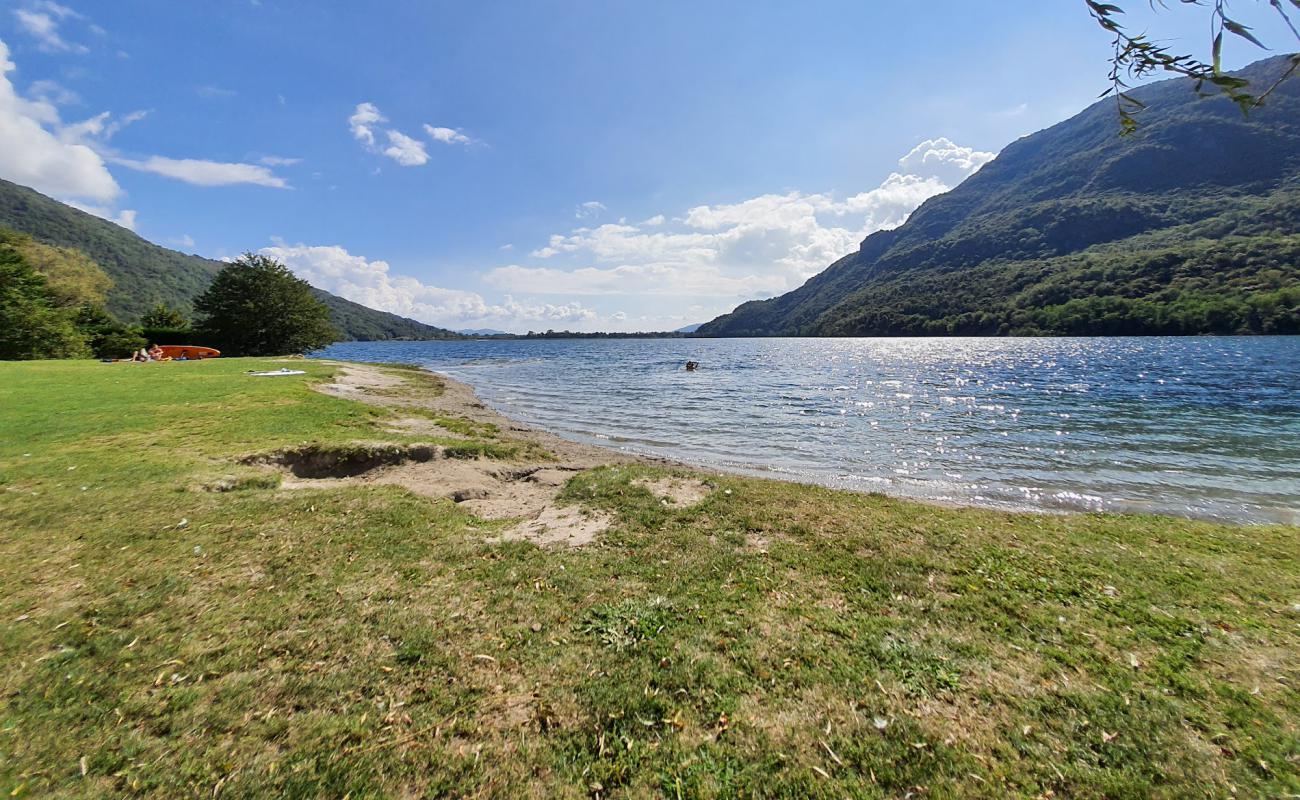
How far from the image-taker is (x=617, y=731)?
4914 mm

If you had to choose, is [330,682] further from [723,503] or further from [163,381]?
[163,381]

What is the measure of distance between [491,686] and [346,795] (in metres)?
1.55

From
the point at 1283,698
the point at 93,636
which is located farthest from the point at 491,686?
the point at 1283,698

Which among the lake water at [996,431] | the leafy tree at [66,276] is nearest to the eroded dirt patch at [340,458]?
the lake water at [996,431]

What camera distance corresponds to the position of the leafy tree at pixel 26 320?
Answer: 1451 inches

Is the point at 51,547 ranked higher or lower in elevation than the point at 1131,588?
higher

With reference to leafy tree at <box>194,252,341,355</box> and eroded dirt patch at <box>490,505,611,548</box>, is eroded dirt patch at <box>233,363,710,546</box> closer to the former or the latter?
eroded dirt patch at <box>490,505,611,548</box>

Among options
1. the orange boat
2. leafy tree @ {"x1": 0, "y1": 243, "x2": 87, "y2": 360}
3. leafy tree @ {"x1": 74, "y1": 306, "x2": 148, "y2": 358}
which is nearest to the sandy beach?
the orange boat

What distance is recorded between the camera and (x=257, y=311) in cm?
5788

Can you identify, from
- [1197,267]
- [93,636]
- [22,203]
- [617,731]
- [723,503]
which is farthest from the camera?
[22,203]

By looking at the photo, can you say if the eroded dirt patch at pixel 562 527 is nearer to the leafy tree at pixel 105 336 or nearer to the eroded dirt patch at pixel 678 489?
the eroded dirt patch at pixel 678 489

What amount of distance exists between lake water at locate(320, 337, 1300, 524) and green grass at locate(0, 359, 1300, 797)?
6086 millimetres

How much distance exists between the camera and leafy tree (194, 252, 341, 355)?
188 ft

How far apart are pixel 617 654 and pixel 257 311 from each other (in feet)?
228
